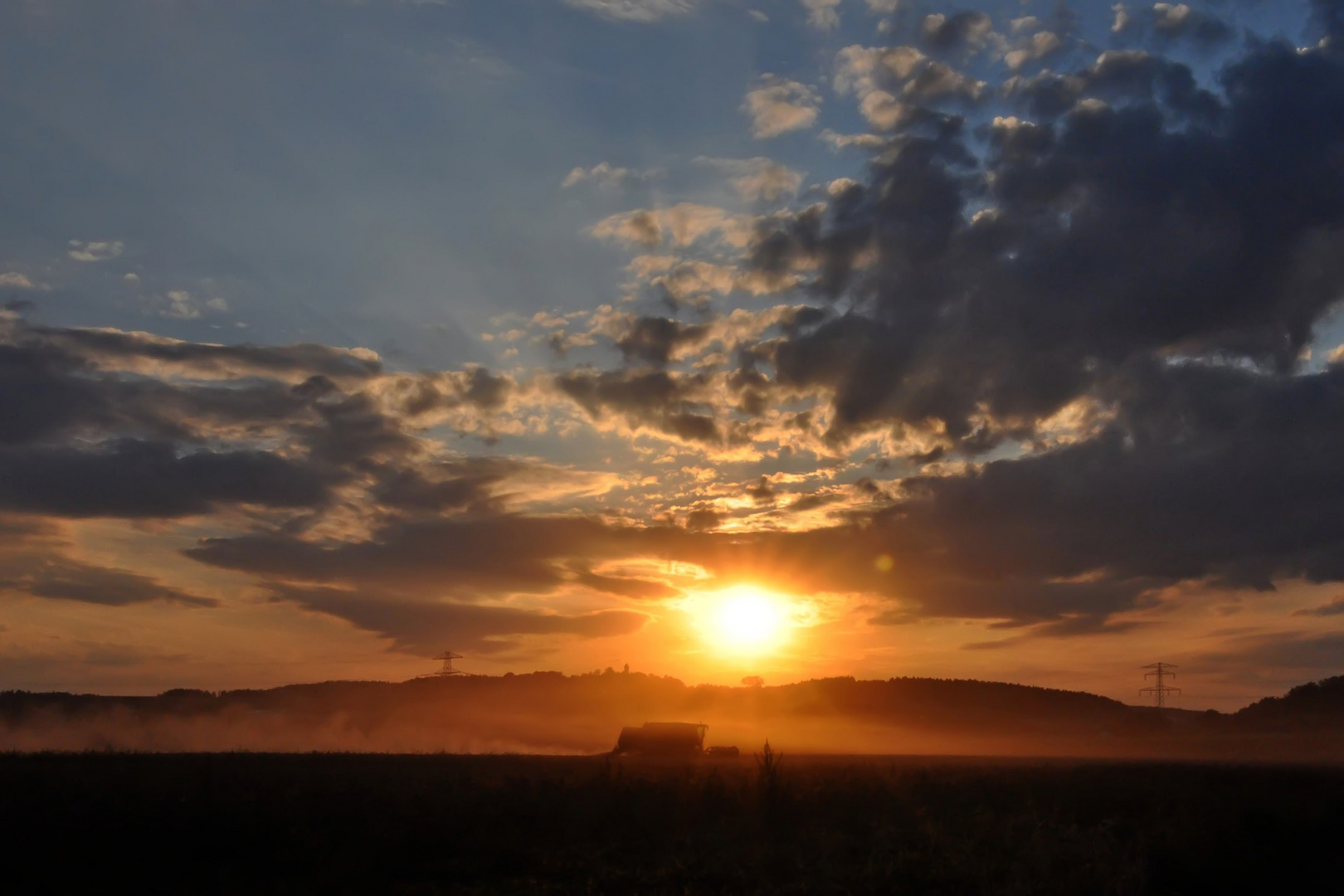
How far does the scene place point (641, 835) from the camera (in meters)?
32.0

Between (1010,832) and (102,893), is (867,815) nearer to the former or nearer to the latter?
(1010,832)

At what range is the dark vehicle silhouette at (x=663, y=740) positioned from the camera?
7375cm

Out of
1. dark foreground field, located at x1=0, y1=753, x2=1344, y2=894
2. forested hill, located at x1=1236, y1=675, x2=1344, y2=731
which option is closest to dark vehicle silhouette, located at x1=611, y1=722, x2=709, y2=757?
dark foreground field, located at x1=0, y1=753, x2=1344, y2=894

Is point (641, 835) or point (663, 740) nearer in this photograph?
point (641, 835)

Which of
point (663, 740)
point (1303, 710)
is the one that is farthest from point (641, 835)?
point (1303, 710)

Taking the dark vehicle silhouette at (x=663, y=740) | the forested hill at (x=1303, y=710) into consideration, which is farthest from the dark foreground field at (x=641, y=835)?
the forested hill at (x=1303, y=710)

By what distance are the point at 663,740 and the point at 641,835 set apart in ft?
143

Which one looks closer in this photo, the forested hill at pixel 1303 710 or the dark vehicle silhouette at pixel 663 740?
the dark vehicle silhouette at pixel 663 740

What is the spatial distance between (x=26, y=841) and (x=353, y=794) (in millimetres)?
9854

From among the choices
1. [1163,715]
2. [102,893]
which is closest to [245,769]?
[102,893]

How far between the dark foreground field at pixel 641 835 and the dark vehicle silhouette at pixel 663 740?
32.2 meters

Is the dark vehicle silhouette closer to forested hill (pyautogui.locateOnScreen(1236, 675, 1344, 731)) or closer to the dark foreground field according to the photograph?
the dark foreground field

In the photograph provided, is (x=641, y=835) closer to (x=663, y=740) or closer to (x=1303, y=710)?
(x=663, y=740)

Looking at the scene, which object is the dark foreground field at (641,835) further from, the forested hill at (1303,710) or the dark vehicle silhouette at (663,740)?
the forested hill at (1303,710)
